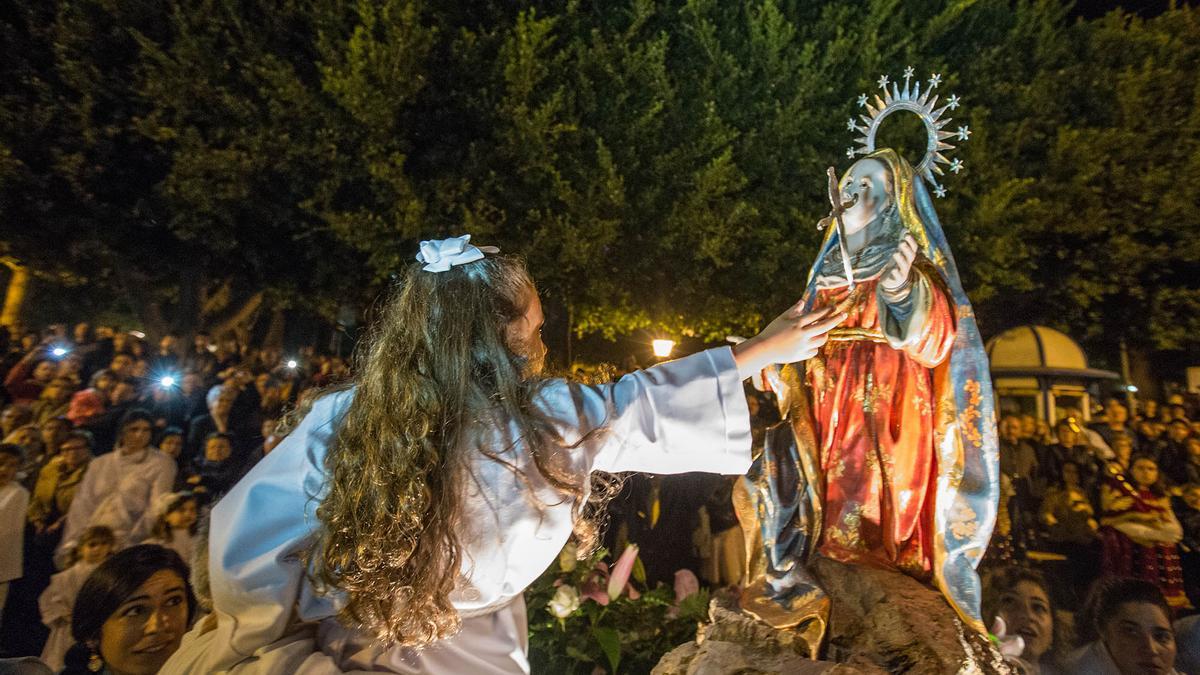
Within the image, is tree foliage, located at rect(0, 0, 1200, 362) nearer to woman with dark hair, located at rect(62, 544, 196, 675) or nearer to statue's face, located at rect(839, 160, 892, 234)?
statue's face, located at rect(839, 160, 892, 234)

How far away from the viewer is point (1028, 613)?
4.46m

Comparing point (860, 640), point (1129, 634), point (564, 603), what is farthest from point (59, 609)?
point (1129, 634)

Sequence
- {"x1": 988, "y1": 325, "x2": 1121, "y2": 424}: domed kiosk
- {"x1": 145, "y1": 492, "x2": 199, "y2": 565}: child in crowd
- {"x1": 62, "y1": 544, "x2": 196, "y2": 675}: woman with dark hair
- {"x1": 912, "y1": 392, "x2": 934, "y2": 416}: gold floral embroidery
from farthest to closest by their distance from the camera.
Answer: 1. {"x1": 988, "y1": 325, "x2": 1121, "y2": 424}: domed kiosk
2. {"x1": 145, "y1": 492, "x2": 199, "y2": 565}: child in crowd
3. {"x1": 912, "y1": 392, "x2": 934, "y2": 416}: gold floral embroidery
4. {"x1": 62, "y1": 544, "x2": 196, "y2": 675}: woman with dark hair

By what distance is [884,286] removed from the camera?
3.44 m

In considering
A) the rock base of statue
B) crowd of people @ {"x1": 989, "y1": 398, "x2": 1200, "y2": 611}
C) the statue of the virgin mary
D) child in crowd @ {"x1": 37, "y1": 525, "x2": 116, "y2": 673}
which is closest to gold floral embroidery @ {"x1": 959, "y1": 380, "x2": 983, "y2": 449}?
the statue of the virgin mary

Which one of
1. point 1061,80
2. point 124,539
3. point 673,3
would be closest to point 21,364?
point 124,539

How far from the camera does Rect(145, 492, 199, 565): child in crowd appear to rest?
473cm

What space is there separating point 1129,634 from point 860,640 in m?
1.82

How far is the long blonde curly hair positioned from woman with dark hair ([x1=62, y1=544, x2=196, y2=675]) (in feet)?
7.80

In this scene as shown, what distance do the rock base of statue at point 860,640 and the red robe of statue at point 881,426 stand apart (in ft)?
0.61

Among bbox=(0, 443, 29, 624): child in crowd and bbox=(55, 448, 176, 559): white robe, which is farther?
bbox=(55, 448, 176, 559): white robe

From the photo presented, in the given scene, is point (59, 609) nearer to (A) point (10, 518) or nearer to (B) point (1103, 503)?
(A) point (10, 518)

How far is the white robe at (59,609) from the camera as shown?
14.3 feet

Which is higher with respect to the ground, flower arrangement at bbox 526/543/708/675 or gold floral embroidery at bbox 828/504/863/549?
gold floral embroidery at bbox 828/504/863/549
